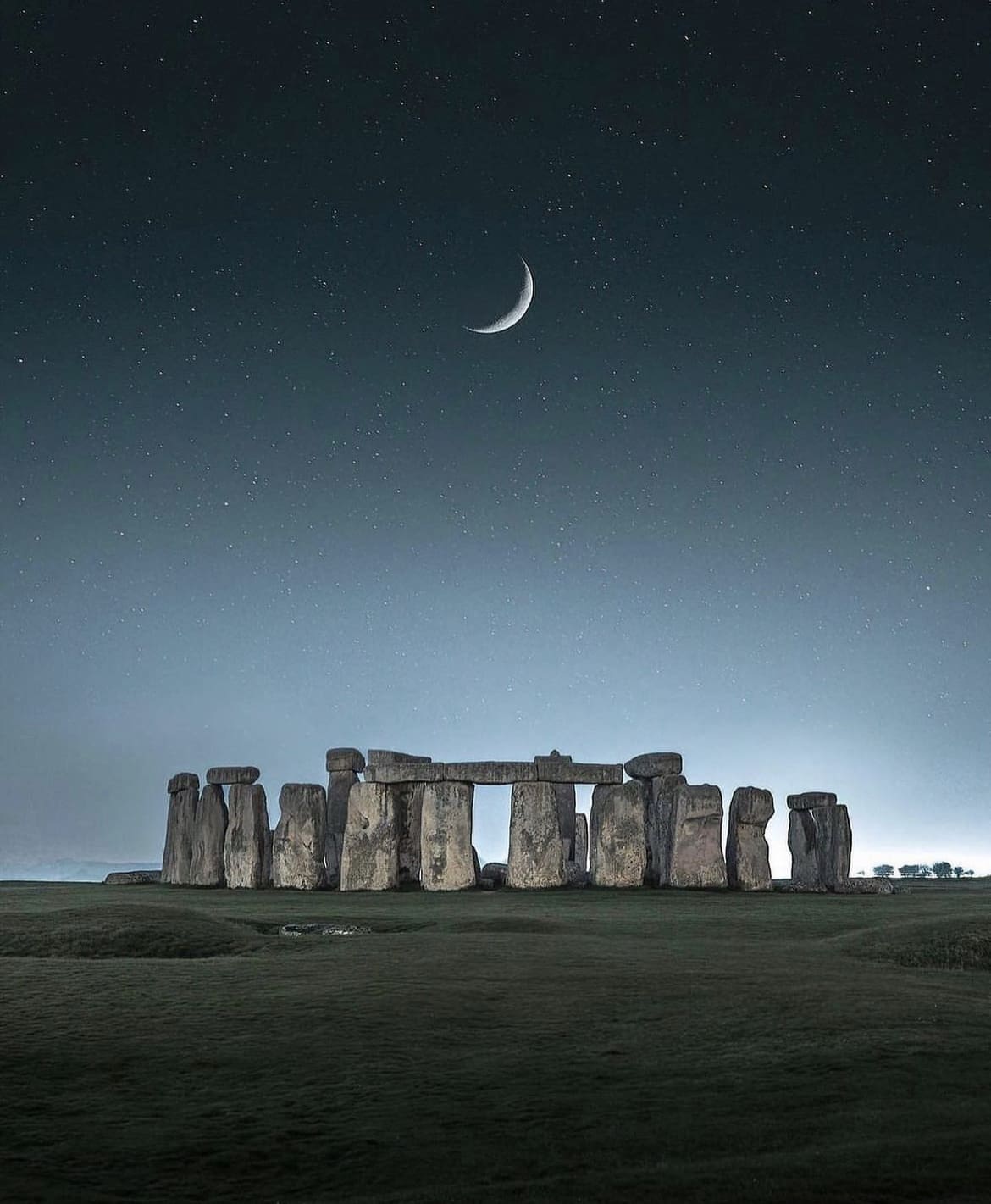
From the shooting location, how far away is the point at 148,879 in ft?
107

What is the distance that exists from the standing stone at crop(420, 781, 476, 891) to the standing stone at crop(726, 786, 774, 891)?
5.73 meters

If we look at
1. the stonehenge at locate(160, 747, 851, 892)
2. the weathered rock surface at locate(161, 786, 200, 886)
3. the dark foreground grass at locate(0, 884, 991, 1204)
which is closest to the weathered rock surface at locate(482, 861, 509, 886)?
the stonehenge at locate(160, 747, 851, 892)

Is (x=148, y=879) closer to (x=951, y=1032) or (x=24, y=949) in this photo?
(x=24, y=949)

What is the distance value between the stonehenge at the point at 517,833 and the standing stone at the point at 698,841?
25 millimetres

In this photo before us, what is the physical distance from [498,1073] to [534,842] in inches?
772

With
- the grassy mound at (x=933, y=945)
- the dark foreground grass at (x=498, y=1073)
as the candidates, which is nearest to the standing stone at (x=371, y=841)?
the dark foreground grass at (x=498, y=1073)

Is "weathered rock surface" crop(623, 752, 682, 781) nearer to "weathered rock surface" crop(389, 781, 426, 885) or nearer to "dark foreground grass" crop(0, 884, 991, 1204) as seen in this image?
"weathered rock surface" crop(389, 781, 426, 885)

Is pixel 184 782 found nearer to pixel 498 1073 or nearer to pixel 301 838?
pixel 301 838

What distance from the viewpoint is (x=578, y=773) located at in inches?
1077

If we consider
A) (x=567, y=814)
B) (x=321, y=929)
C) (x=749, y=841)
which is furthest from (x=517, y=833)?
(x=321, y=929)

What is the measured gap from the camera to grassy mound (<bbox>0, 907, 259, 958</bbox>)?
14.0m

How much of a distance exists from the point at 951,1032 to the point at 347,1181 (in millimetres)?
4839

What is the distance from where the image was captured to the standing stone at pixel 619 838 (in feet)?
86.5

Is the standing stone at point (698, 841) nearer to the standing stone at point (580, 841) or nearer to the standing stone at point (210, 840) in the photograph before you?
the standing stone at point (580, 841)
